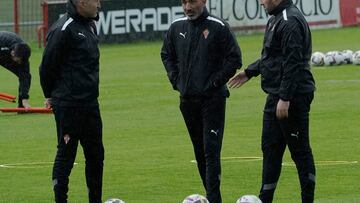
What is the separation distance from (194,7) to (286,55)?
4.24 feet

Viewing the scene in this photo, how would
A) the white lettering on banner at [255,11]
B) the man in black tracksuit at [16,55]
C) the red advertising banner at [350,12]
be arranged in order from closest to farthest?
the man in black tracksuit at [16,55]
the white lettering on banner at [255,11]
the red advertising banner at [350,12]

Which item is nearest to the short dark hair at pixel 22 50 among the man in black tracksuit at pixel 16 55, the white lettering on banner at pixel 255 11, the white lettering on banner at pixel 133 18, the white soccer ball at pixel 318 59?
the man in black tracksuit at pixel 16 55

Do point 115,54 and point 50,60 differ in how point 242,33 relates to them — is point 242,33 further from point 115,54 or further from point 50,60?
point 50,60

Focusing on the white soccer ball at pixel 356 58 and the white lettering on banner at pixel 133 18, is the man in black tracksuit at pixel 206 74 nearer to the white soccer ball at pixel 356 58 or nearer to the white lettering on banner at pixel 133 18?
the white soccer ball at pixel 356 58

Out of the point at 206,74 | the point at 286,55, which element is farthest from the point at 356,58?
the point at 286,55

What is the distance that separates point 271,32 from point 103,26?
31.7m

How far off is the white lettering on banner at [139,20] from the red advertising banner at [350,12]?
22.6ft

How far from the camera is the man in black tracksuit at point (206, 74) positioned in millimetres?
12508

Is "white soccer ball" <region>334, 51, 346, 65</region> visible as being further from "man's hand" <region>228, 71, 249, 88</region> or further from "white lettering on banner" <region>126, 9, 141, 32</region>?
"man's hand" <region>228, 71, 249, 88</region>

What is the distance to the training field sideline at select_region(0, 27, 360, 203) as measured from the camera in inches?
561

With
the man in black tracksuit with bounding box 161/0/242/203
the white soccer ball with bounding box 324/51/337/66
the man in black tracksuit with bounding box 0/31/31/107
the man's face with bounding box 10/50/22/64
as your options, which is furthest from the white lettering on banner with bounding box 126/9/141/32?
the man in black tracksuit with bounding box 161/0/242/203

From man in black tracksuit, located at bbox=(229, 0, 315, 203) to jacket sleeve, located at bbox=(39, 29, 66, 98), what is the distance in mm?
2071

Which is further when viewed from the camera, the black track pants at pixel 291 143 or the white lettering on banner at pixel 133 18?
the white lettering on banner at pixel 133 18

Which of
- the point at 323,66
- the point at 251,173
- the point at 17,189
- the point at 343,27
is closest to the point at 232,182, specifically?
the point at 251,173
